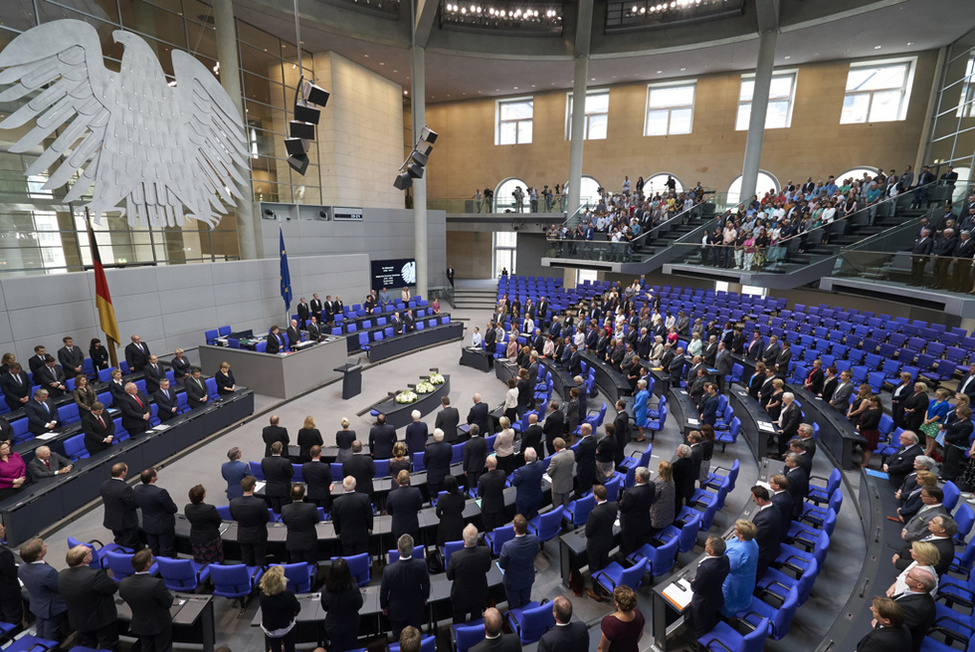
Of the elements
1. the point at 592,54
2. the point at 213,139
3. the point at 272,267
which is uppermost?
the point at 592,54

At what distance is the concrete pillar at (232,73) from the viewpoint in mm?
14406

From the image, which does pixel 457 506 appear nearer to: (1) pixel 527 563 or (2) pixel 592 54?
(1) pixel 527 563

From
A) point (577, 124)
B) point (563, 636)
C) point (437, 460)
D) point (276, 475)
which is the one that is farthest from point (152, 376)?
point (577, 124)

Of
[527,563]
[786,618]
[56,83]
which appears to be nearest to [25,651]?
[527,563]

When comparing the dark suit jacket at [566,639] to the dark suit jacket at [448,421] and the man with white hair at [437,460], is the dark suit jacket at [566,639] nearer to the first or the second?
the man with white hair at [437,460]

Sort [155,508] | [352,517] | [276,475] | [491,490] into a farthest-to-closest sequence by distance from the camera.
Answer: [276,475], [491,490], [155,508], [352,517]

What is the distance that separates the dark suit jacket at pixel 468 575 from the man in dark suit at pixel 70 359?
A: 412 inches

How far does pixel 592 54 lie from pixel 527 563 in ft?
78.9

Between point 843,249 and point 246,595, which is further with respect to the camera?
point 843,249

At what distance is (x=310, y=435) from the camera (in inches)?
277

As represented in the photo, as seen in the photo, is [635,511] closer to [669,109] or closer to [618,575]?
[618,575]

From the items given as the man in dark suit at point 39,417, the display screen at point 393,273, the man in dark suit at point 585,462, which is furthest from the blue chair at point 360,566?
the display screen at point 393,273

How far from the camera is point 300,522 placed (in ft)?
16.3

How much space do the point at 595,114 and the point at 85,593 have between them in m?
29.6
